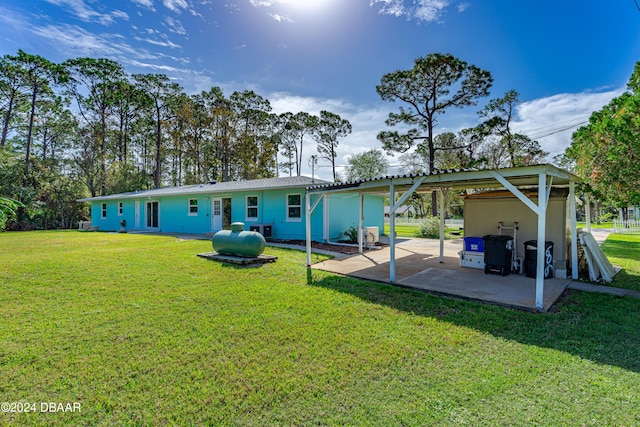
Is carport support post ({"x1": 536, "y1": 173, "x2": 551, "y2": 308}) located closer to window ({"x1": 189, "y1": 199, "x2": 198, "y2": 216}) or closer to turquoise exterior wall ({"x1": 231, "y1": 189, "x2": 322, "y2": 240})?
turquoise exterior wall ({"x1": 231, "y1": 189, "x2": 322, "y2": 240})

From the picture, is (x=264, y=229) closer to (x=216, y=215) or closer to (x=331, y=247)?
(x=331, y=247)

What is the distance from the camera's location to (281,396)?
8.39ft

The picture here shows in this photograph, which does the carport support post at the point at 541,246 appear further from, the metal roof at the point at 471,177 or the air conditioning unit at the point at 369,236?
the air conditioning unit at the point at 369,236

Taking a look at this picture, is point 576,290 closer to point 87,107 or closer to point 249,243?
point 249,243

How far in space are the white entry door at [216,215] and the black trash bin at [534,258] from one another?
521 inches

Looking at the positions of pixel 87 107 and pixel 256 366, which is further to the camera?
pixel 87 107

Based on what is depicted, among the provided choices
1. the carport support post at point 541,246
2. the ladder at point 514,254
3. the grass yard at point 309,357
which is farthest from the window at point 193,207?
the carport support post at point 541,246

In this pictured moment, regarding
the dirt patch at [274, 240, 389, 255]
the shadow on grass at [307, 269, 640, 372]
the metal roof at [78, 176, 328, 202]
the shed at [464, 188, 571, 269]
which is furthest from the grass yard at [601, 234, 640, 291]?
the metal roof at [78, 176, 328, 202]

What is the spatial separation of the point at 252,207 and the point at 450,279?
10033mm

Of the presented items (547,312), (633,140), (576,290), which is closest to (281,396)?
(547,312)

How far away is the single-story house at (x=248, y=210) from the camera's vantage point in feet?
42.3

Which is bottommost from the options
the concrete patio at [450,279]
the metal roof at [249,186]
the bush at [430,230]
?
the concrete patio at [450,279]

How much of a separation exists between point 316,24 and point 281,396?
10752 millimetres

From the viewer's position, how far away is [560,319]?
14.1 ft
